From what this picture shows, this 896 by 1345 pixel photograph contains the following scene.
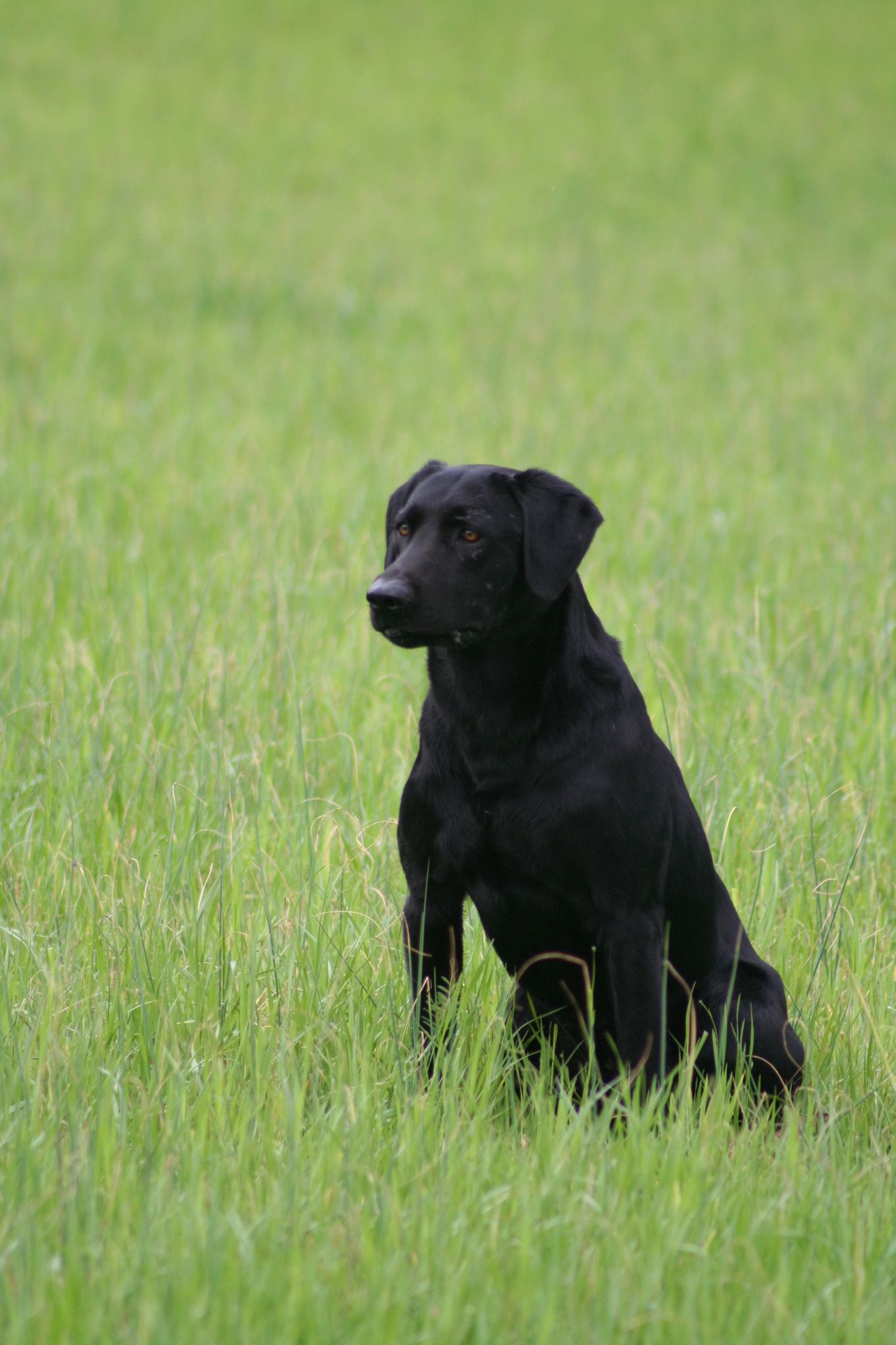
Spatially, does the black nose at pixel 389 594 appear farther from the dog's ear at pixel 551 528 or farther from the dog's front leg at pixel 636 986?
the dog's front leg at pixel 636 986

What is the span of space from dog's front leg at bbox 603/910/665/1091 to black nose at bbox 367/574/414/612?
0.68 metres

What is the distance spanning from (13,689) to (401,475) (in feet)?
10.3

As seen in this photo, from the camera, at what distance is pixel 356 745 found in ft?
12.5

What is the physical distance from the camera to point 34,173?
12945 mm

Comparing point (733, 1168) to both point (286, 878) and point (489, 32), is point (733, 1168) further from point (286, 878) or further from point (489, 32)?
point (489, 32)

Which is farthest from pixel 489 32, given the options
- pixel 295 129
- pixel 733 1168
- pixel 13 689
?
pixel 733 1168

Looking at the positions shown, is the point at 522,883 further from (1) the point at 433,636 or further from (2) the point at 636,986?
(1) the point at 433,636

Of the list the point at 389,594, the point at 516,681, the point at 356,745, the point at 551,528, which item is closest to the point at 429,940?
the point at 516,681

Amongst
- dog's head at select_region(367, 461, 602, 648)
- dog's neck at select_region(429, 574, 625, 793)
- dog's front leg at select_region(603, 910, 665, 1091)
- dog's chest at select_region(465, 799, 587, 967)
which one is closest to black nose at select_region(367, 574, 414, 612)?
dog's head at select_region(367, 461, 602, 648)

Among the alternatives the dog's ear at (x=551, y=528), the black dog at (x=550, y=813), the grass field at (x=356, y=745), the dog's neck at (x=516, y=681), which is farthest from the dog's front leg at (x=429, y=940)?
the dog's ear at (x=551, y=528)

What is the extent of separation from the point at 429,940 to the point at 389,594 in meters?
0.68

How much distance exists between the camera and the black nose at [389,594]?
2309mm

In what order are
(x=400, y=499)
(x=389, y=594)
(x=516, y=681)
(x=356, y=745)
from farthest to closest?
(x=356, y=745) < (x=400, y=499) < (x=516, y=681) < (x=389, y=594)

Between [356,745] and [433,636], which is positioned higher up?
[433,636]
